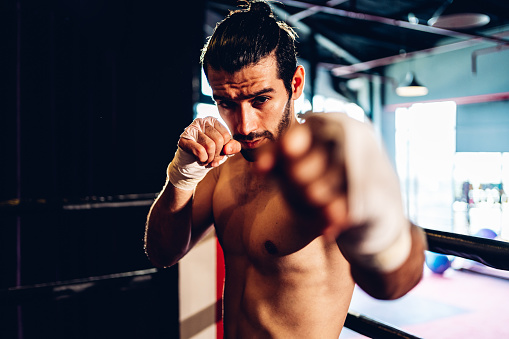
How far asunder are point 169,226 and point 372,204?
2.73 feet

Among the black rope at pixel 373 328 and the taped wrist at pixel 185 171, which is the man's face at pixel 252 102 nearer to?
the taped wrist at pixel 185 171

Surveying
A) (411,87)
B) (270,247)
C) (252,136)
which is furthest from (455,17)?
(411,87)

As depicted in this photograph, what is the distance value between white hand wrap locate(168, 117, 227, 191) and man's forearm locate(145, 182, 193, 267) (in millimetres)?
29

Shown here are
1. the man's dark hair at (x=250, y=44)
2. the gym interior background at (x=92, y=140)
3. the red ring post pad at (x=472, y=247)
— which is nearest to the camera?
the red ring post pad at (x=472, y=247)

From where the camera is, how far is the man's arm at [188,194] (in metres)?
0.92

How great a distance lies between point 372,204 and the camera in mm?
397

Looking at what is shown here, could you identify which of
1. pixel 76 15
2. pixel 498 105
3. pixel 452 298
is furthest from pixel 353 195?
pixel 498 105

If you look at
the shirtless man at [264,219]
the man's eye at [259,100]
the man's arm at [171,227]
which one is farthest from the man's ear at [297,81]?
the man's arm at [171,227]

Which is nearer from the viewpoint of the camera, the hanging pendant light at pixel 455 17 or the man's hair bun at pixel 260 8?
the man's hair bun at pixel 260 8

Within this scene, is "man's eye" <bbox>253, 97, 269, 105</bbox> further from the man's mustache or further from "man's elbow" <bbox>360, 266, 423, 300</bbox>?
"man's elbow" <bbox>360, 266, 423, 300</bbox>

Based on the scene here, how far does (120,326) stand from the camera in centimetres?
183

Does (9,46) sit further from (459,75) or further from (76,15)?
(459,75)

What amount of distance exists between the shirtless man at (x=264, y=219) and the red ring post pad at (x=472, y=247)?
206mm

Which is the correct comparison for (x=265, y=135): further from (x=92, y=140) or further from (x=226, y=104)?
(x=92, y=140)
